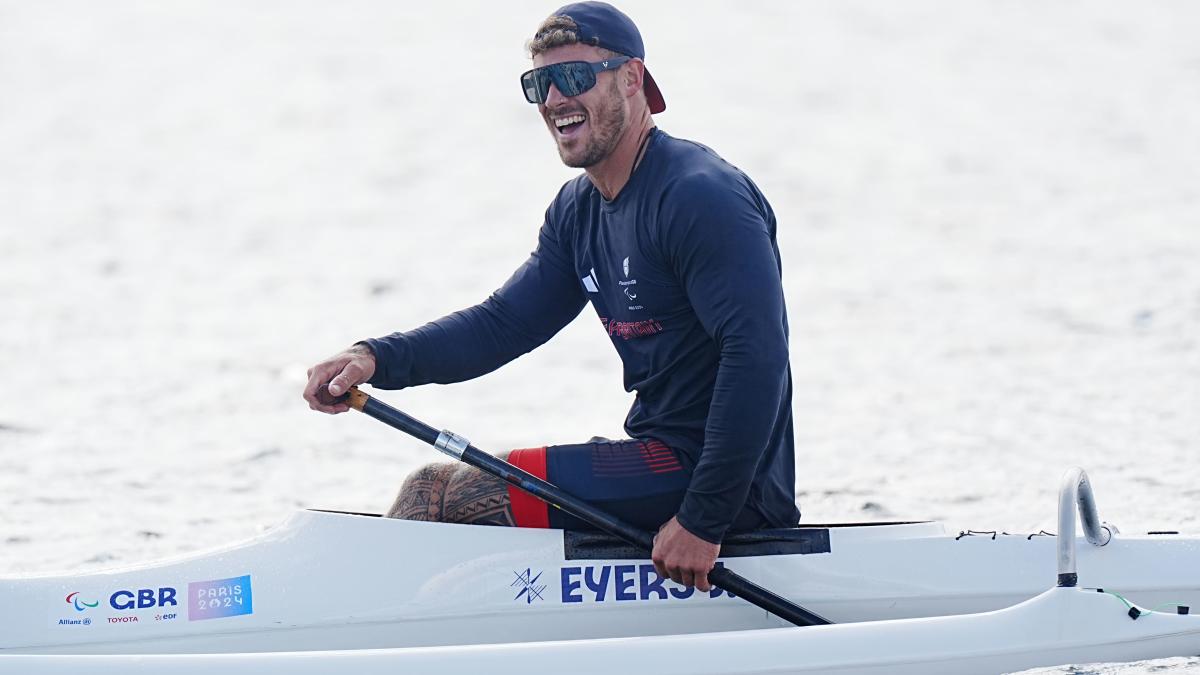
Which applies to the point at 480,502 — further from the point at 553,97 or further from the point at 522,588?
the point at 553,97

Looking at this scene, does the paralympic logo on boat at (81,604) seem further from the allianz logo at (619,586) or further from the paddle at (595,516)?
the allianz logo at (619,586)

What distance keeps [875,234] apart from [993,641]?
9920 millimetres

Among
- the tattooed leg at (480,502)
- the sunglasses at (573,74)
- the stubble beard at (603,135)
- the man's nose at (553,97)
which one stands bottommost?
the tattooed leg at (480,502)

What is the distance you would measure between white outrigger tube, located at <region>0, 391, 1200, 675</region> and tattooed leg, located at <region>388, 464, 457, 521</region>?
6 centimetres

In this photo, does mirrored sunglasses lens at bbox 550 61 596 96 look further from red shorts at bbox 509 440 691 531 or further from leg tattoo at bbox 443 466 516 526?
leg tattoo at bbox 443 466 516 526

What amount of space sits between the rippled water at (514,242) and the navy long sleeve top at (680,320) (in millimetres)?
1155

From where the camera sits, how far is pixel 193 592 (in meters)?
4.16

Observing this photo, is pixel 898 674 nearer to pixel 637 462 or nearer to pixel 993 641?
pixel 993 641

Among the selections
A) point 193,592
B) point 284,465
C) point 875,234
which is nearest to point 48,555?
point 284,465

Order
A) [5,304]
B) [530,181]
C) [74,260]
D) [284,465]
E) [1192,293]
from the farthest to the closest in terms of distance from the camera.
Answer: [530,181] < [74,260] < [5,304] < [1192,293] < [284,465]

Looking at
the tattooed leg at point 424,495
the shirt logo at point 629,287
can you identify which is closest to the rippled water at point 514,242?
the shirt logo at point 629,287

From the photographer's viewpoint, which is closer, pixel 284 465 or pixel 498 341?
pixel 498 341

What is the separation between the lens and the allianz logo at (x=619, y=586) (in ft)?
13.6

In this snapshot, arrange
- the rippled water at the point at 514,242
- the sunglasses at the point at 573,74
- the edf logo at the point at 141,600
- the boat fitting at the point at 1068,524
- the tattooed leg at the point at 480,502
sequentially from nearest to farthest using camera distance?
the boat fitting at the point at 1068,524 → the sunglasses at the point at 573,74 → the edf logo at the point at 141,600 → the tattooed leg at the point at 480,502 → the rippled water at the point at 514,242
